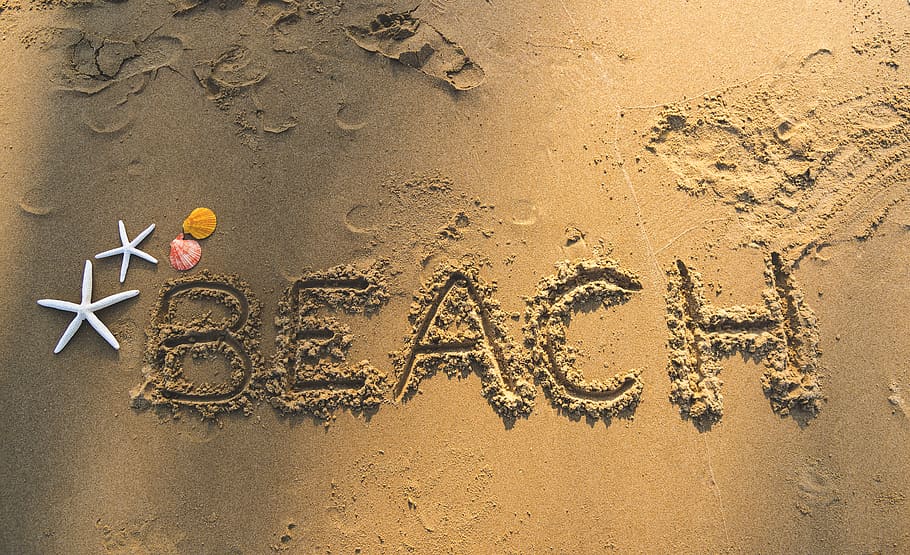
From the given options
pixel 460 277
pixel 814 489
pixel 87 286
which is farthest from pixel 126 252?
pixel 814 489

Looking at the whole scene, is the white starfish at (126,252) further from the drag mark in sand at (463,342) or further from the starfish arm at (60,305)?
the drag mark in sand at (463,342)

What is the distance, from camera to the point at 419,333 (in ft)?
9.79

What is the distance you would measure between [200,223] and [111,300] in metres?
0.68

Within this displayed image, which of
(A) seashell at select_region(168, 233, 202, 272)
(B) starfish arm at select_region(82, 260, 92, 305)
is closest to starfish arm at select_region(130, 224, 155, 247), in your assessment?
(A) seashell at select_region(168, 233, 202, 272)

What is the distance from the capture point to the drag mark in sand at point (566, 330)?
2.90 m

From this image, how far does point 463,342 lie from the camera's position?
2957mm

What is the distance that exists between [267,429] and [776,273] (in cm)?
318

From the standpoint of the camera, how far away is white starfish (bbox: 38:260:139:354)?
2.95 meters

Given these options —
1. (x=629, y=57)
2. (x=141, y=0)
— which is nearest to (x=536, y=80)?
(x=629, y=57)

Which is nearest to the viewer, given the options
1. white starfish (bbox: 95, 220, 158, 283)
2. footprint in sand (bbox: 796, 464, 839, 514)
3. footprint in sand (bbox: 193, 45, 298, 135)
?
footprint in sand (bbox: 796, 464, 839, 514)

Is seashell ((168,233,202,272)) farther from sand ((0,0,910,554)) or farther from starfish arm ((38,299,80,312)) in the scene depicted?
starfish arm ((38,299,80,312))

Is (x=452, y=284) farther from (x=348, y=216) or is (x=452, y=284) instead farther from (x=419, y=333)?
(x=348, y=216)

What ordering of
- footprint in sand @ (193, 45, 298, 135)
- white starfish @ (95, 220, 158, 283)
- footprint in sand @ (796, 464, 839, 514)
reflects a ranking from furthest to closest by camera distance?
footprint in sand @ (193, 45, 298, 135), white starfish @ (95, 220, 158, 283), footprint in sand @ (796, 464, 839, 514)

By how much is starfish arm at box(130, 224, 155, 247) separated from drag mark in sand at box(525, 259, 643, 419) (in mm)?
2368
